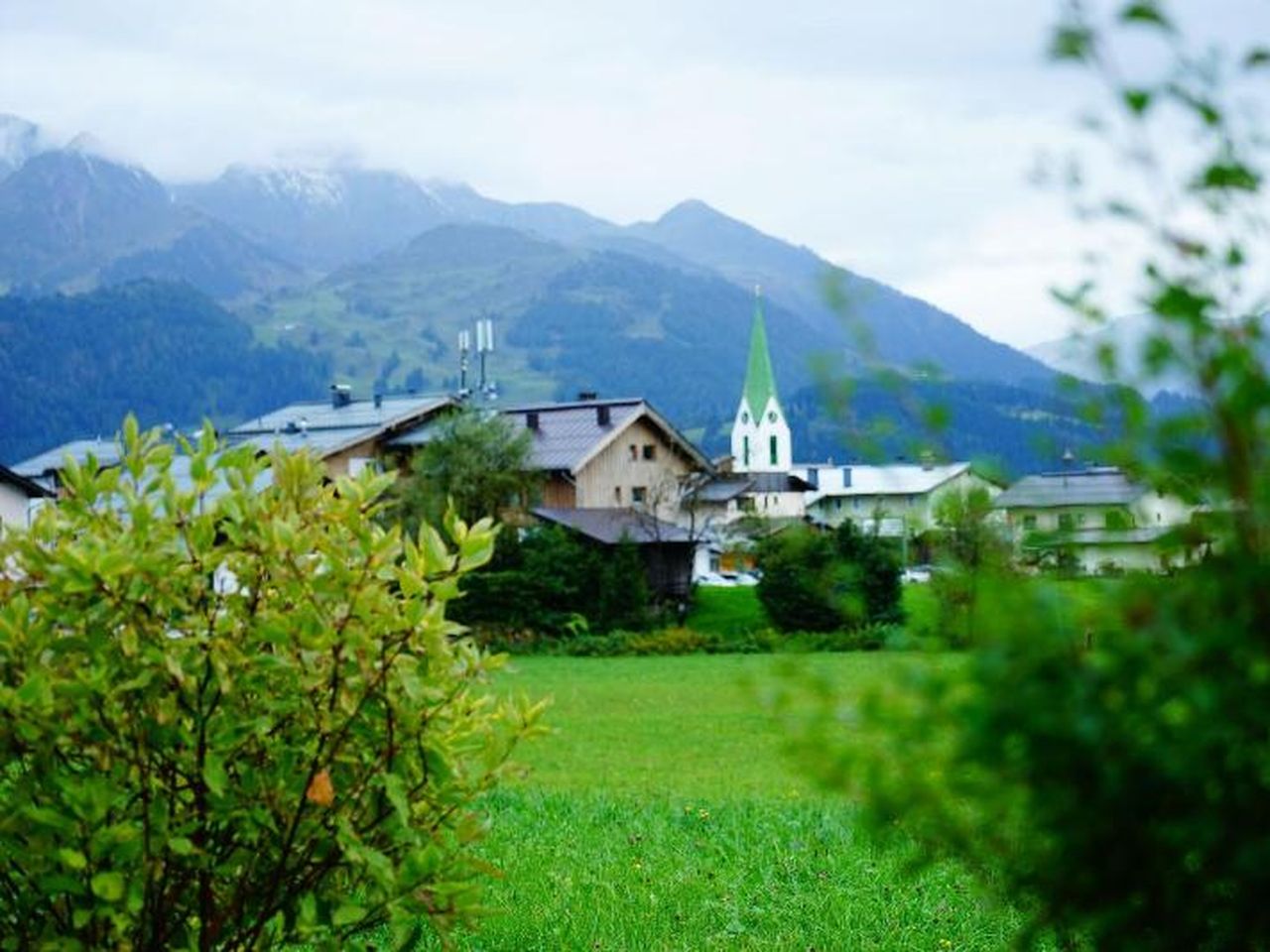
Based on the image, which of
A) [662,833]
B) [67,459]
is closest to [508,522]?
[662,833]

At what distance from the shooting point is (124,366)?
574 feet

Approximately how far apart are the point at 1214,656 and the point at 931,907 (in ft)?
19.3

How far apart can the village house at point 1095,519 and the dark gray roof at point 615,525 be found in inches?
1824

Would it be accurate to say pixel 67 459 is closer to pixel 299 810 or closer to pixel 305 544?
pixel 305 544

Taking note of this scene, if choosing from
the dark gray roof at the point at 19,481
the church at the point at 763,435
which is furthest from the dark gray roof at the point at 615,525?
the church at the point at 763,435

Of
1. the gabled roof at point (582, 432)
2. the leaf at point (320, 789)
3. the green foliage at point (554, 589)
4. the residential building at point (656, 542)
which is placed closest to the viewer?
the leaf at point (320, 789)

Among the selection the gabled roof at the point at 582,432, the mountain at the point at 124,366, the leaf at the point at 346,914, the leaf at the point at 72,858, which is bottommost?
the leaf at the point at 346,914

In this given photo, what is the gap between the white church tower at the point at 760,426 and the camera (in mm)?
94438

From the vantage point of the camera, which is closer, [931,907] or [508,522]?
[931,907]

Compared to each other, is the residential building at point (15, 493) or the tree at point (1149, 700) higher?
the residential building at point (15, 493)

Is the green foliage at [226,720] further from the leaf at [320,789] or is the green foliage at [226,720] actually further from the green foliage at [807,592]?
the green foliage at [807,592]

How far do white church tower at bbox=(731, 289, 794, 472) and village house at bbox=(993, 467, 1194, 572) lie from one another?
9147cm

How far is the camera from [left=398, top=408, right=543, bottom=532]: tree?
47.9m

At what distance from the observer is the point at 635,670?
3869 centimetres
